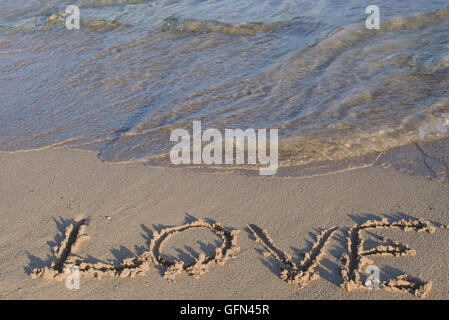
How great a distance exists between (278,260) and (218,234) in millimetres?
505

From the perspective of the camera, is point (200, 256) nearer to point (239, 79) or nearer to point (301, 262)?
point (301, 262)

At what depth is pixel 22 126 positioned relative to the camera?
459cm

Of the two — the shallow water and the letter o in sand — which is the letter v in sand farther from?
the shallow water

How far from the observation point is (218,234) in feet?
9.86

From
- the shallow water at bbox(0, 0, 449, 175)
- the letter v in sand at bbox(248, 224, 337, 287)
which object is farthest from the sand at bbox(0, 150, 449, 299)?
the shallow water at bbox(0, 0, 449, 175)

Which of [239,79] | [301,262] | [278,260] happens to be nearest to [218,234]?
[278,260]

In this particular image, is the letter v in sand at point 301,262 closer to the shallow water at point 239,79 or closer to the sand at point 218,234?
the sand at point 218,234

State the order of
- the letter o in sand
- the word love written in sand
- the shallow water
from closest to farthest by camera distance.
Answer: the word love written in sand, the letter o in sand, the shallow water

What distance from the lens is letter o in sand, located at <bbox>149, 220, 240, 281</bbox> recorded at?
2.70m

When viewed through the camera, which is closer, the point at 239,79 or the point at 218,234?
the point at 218,234

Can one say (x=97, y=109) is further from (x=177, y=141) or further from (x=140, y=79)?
(x=177, y=141)

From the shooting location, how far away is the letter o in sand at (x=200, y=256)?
270 centimetres

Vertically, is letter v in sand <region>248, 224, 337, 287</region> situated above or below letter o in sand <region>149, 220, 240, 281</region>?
below

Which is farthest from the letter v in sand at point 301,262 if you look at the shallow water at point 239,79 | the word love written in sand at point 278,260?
the shallow water at point 239,79
